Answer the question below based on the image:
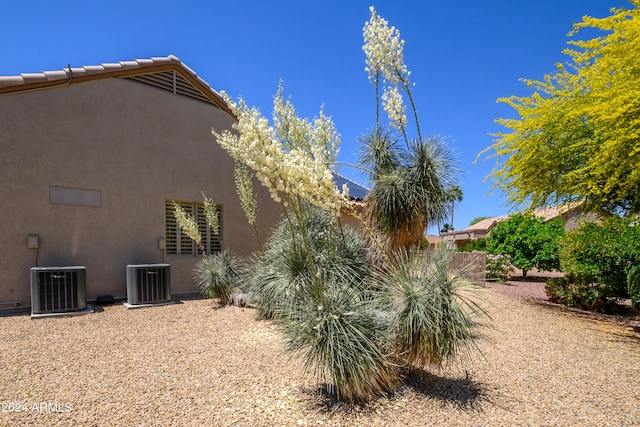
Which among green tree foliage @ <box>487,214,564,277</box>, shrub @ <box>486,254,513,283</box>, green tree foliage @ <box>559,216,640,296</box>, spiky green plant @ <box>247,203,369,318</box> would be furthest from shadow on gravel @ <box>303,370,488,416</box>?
green tree foliage @ <box>487,214,564,277</box>

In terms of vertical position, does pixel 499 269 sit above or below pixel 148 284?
below

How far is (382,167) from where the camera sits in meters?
6.88

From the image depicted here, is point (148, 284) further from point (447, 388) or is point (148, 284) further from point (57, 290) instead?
point (447, 388)

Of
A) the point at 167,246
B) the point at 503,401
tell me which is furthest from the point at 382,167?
the point at 167,246

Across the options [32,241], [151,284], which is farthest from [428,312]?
[32,241]

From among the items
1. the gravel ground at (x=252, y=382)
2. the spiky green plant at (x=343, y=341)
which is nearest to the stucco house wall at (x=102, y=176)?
the gravel ground at (x=252, y=382)

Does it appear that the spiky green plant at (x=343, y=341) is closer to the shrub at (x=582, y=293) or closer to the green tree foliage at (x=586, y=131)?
the green tree foliage at (x=586, y=131)

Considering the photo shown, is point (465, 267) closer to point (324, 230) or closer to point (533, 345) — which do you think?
point (533, 345)

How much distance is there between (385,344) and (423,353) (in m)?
0.45

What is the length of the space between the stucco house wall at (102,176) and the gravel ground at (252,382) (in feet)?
6.24

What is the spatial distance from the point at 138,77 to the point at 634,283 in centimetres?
1180

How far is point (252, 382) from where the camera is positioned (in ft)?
12.8

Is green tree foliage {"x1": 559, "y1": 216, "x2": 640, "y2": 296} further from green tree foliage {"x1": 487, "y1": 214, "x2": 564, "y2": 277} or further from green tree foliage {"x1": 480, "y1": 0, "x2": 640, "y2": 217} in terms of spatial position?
green tree foliage {"x1": 487, "y1": 214, "x2": 564, "y2": 277}

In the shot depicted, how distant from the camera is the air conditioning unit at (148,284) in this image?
778 cm
